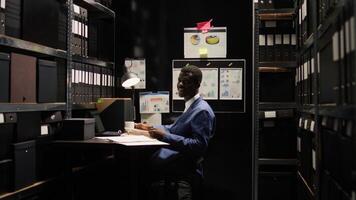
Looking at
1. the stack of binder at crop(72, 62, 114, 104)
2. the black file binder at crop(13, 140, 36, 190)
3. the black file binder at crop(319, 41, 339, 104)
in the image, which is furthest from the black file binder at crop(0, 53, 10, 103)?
the black file binder at crop(319, 41, 339, 104)

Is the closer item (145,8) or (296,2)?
(296,2)

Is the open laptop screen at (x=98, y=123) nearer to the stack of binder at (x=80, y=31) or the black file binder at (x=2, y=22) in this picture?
the stack of binder at (x=80, y=31)

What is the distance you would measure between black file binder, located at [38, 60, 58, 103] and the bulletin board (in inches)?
58.7

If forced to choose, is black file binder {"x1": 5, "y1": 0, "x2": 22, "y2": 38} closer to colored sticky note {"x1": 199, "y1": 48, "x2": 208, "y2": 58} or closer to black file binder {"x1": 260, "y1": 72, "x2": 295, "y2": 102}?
colored sticky note {"x1": 199, "y1": 48, "x2": 208, "y2": 58}

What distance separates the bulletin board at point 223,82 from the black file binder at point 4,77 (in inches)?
78.0

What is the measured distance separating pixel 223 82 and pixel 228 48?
0.34 meters

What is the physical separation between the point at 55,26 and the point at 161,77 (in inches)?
57.4

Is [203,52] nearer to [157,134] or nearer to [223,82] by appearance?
[223,82]

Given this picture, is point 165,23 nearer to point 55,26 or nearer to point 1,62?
point 55,26

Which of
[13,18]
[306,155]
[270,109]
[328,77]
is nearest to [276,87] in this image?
[270,109]

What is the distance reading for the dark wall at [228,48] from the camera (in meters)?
3.88

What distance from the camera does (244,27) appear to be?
12.7ft

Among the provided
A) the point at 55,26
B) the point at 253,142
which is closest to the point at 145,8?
the point at 55,26

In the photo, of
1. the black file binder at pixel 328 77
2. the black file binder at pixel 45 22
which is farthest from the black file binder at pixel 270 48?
the black file binder at pixel 45 22
